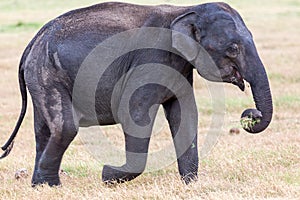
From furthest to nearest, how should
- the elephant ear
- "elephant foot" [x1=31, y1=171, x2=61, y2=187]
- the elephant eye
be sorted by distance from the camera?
"elephant foot" [x1=31, y1=171, x2=61, y2=187] → the elephant ear → the elephant eye

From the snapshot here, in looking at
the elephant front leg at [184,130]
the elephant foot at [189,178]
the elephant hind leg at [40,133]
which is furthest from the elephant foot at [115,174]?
the elephant hind leg at [40,133]

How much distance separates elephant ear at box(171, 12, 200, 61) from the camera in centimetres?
763

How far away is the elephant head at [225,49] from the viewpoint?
733 cm

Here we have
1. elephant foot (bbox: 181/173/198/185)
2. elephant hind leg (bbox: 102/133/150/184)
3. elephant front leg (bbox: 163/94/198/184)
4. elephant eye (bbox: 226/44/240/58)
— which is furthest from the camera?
elephant front leg (bbox: 163/94/198/184)

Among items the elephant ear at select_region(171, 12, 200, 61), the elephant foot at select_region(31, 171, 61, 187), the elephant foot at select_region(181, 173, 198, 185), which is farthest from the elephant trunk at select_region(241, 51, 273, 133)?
the elephant foot at select_region(31, 171, 61, 187)

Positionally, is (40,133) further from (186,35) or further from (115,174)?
(186,35)

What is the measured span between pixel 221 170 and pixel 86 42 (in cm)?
196

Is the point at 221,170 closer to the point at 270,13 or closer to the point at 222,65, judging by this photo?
the point at 222,65

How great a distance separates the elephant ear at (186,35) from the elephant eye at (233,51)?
33 cm

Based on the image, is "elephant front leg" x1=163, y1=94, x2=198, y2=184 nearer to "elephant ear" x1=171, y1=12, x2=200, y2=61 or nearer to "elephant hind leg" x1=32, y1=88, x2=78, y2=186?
"elephant ear" x1=171, y1=12, x2=200, y2=61

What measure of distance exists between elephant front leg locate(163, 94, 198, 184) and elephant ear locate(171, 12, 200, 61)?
2.26ft

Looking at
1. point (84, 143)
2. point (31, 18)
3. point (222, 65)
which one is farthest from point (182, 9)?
point (31, 18)

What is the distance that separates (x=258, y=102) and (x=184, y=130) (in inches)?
47.5

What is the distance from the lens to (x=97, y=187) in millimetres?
7645
